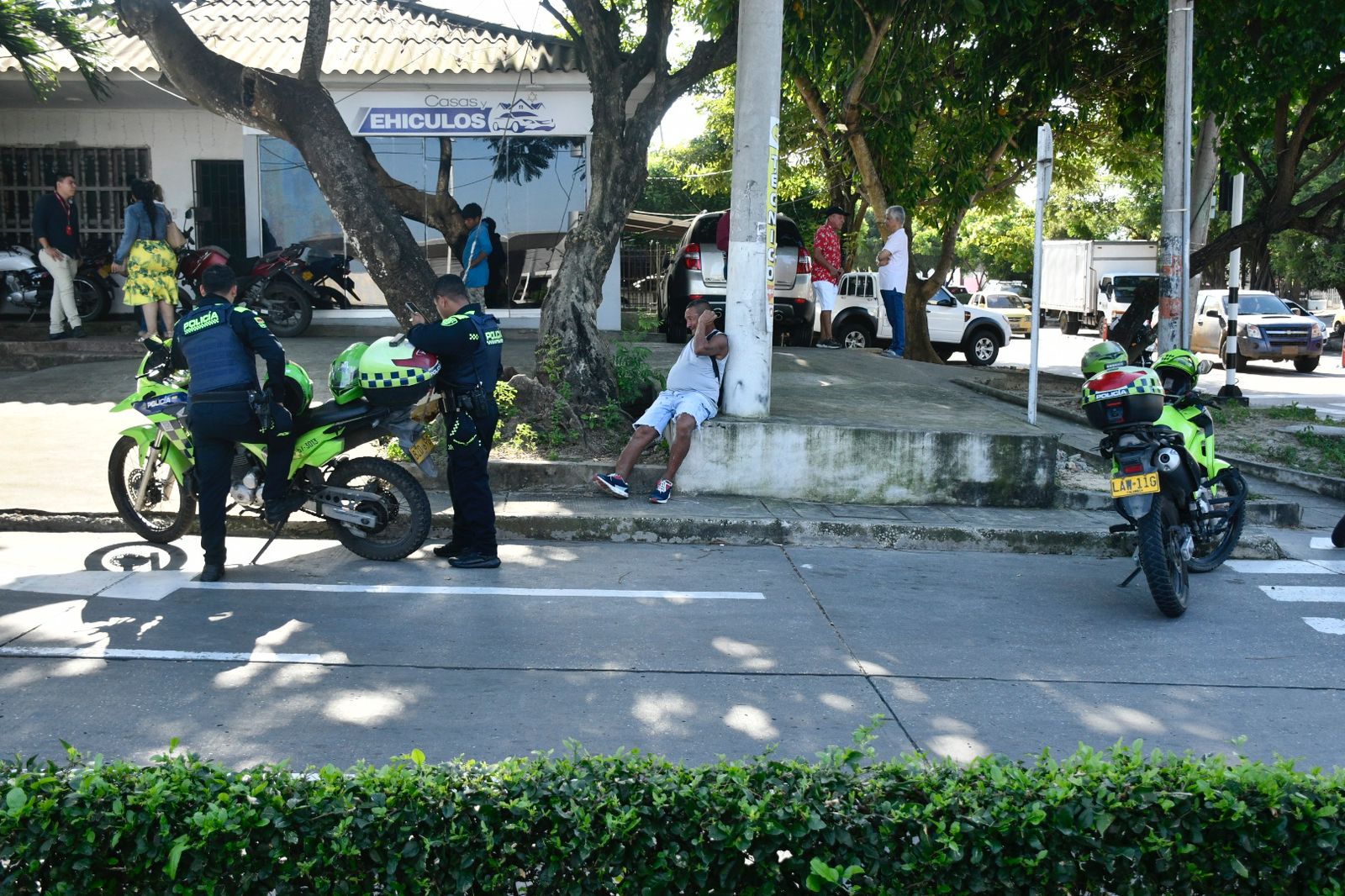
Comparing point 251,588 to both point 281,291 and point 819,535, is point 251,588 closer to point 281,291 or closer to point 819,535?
point 819,535

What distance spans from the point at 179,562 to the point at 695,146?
33589 mm

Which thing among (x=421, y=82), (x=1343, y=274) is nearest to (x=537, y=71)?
(x=421, y=82)

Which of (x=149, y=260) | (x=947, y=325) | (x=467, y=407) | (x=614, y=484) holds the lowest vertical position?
(x=614, y=484)

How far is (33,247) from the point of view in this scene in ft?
51.4

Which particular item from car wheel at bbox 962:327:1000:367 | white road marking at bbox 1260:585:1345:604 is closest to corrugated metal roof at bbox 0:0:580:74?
white road marking at bbox 1260:585:1345:604

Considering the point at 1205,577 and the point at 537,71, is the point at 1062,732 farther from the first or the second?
the point at 537,71

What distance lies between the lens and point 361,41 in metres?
15.9

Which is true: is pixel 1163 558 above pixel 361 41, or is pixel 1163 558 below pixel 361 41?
below

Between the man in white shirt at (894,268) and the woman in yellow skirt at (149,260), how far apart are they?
773 centimetres

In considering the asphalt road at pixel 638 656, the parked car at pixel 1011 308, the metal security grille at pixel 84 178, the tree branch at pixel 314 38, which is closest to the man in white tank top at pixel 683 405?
the asphalt road at pixel 638 656

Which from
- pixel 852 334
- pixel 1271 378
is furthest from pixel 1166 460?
pixel 1271 378

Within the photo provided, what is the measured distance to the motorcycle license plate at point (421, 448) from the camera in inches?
282

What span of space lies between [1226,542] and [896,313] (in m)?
7.31

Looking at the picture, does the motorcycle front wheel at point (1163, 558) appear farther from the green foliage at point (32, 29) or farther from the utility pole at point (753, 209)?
the green foliage at point (32, 29)
